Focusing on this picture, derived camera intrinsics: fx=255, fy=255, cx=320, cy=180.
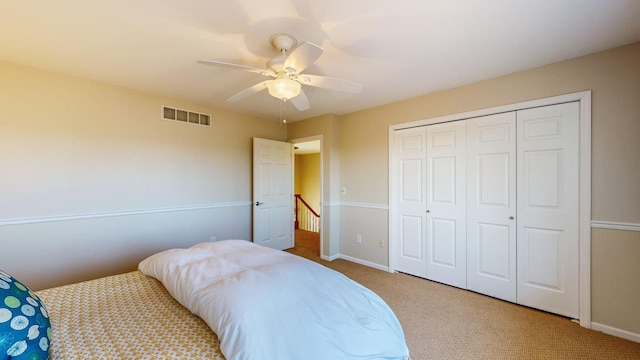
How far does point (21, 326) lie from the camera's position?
91 cm

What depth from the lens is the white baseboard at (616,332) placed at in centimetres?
202

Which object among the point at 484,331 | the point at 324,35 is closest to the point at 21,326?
the point at 324,35

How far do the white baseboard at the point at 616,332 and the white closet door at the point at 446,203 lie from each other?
1.04 metres

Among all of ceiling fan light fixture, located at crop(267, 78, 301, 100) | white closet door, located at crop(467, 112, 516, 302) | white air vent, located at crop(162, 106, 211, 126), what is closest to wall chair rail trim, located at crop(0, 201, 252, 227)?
white air vent, located at crop(162, 106, 211, 126)

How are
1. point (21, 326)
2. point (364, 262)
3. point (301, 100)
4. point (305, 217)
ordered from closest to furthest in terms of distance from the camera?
point (21, 326) < point (301, 100) < point (364, 262) < point (305, 217)

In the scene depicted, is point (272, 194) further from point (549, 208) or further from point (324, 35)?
point (549, 208)

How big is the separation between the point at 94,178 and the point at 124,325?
89.7 inches

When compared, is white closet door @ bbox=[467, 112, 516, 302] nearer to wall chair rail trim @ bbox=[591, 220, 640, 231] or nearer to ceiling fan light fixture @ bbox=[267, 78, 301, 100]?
wall chair rail trim @ bbox=[591, 220, 640, 231]

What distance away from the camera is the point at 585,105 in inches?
87.4

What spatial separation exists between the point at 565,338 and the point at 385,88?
279cm

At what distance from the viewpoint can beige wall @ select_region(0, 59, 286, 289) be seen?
2375 mm

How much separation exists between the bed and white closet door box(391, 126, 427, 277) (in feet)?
6.90

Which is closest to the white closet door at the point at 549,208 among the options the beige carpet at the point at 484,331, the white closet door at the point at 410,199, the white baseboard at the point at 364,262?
the beige carpet at the point at 484,331

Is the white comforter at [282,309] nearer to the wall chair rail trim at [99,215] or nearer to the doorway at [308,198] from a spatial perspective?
the wall chair rail trim at [99,215]
